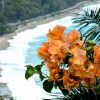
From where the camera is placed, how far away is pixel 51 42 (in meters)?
2.14

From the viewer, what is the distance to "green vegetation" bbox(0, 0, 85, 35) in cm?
5994

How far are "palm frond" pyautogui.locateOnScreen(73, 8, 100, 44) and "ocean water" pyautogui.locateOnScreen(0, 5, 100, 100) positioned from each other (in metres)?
7.32

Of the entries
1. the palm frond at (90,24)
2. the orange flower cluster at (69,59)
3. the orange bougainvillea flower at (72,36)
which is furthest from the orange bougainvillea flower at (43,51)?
the palm frond at (90,24)

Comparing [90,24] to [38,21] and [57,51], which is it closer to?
[57,51]

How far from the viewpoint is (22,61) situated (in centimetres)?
3806


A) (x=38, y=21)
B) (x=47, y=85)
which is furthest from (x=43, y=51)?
(x=38, y=21)

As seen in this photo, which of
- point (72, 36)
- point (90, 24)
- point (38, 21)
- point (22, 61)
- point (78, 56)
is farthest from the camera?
Answer: point (38, 21)

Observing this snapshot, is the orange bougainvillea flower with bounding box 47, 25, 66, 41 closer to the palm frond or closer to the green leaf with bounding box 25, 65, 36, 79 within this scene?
the green leaf with bounding box 25, 65, 36, 79

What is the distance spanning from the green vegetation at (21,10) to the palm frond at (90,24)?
52.4m

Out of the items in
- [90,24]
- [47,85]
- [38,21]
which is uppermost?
[38,21]

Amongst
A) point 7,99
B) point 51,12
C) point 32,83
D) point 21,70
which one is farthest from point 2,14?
point 7,99

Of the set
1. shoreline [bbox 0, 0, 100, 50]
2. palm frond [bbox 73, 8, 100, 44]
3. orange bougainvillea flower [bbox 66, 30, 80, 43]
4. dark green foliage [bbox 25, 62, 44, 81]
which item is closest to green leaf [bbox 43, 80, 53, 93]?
dark green foliage [bbox 25, 62, 44, 81]

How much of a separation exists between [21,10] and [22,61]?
94.0 feet

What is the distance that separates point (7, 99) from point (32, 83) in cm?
481
